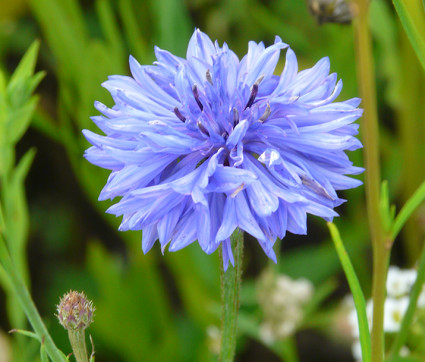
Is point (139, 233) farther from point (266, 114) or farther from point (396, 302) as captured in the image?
point (266, 114)

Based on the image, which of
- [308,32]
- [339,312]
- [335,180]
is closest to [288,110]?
[335,180]

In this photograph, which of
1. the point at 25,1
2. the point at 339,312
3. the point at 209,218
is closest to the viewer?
the point at 209,218

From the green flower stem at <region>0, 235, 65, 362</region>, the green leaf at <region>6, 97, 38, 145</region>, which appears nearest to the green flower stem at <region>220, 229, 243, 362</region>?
the green flower stem at <region>0, 235, 65, 362</region>

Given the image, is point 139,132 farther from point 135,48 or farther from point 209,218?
point 135,48

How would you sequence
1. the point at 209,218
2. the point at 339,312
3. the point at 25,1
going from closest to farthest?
the point at 209,218 → the point at 339,312 → the point at 25,1

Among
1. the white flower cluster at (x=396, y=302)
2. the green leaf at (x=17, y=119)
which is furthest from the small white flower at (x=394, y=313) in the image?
the green leaf at (x=17, y=119)

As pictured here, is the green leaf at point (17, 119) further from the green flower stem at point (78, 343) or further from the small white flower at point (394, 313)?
the small white flower at point (394, 313)

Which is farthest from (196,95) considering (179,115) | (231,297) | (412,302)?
(412,302)

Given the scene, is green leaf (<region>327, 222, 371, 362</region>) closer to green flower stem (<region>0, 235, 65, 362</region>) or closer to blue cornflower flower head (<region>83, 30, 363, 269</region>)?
blue cornflower flower head (<region>83, 30, 363, 269</region>)
